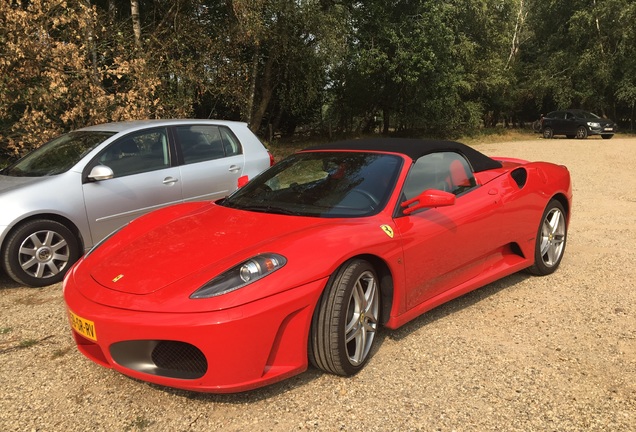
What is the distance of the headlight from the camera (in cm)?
256

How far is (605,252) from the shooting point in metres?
5.53

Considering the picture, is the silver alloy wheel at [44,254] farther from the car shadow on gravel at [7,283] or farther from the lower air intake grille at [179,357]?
the lower air intake grille at [179,357]

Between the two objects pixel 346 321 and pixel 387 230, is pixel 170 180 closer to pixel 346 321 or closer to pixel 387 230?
pixel 387 230

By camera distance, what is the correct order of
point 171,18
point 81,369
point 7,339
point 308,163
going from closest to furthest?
point 81,369 < point 7,339 < point 308,163 < point 171,18

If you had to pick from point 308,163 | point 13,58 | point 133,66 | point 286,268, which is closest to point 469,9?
point 133,66

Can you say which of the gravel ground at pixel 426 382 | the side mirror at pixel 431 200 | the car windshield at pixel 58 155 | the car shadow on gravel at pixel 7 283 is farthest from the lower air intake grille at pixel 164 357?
the car windshield at pixel 58 155

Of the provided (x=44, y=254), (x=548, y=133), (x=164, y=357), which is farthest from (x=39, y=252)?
(x=548, y=133)

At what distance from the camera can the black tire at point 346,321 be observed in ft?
9.05

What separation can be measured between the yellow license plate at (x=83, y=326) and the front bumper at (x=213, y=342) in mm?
16

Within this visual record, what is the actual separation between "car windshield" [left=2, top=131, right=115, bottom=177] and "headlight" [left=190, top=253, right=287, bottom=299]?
3355 mm

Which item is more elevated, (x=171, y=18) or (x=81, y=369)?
(x=171, y=18)

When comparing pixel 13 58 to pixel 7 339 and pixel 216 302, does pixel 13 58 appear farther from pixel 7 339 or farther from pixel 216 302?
pixel 216 302

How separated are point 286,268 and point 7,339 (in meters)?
2.33

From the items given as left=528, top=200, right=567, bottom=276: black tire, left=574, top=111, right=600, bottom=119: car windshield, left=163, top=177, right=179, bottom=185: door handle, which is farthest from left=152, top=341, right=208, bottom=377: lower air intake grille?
left=574, top=111, right=600, bottom=119: car windshield
